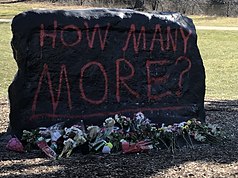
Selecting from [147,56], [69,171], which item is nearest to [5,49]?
[147,56]

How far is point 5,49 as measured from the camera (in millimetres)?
18031

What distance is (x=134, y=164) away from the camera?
17.3 feet

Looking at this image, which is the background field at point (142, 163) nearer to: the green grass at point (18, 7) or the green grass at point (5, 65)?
the green grass at point (5, 65)

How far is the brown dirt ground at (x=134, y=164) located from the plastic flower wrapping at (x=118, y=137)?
0.33ft

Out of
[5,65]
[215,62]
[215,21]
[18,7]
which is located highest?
[18,7]

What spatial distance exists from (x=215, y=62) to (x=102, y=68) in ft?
39.8

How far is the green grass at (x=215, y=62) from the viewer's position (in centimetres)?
1246

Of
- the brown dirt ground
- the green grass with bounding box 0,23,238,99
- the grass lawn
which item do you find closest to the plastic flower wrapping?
the brown dirt ground

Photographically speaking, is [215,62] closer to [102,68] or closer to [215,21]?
[102,68]

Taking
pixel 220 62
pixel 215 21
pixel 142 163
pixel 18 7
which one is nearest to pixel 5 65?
pixel 220 62

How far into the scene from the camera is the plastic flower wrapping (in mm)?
5695

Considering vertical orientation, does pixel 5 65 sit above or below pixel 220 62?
above

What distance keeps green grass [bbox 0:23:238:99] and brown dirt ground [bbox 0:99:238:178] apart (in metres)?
5.07

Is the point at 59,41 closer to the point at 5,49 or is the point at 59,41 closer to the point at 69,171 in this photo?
the point at 69,171
